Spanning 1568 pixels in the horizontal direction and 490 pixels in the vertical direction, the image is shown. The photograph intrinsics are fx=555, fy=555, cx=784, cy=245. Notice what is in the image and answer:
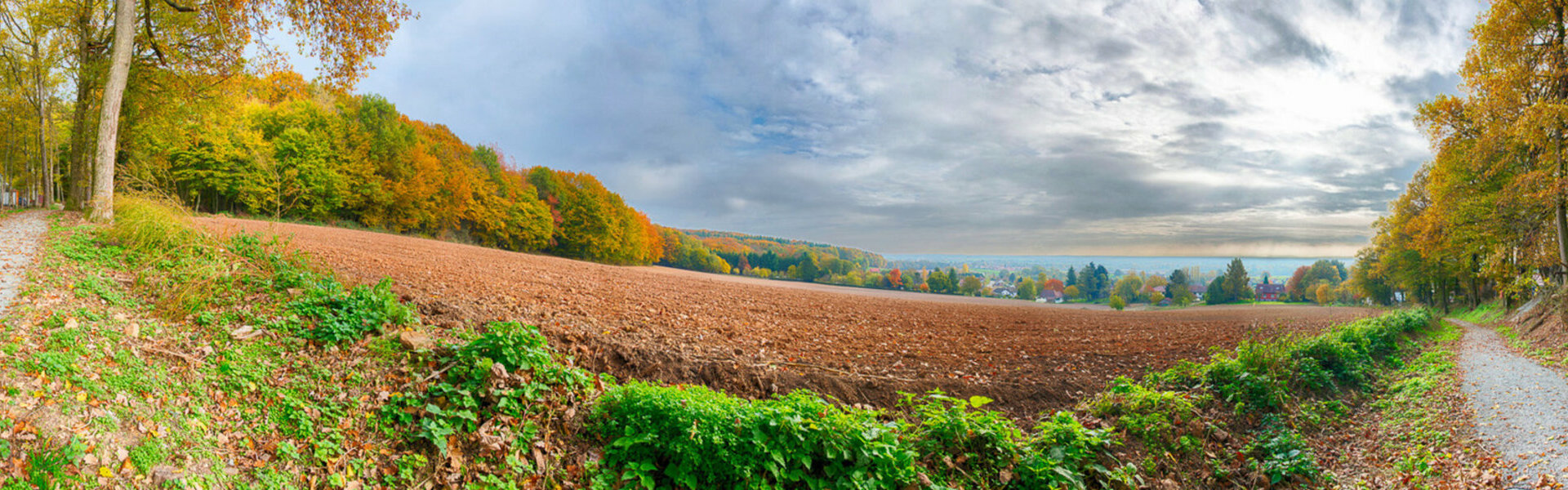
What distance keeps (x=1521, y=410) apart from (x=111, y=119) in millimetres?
21826

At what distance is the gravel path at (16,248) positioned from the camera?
5.32 m

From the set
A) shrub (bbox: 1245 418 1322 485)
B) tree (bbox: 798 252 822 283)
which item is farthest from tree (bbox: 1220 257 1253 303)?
shrub (bbox: 1245 418 1322 485)

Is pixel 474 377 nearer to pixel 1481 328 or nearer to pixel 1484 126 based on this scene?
pixel 1484 126

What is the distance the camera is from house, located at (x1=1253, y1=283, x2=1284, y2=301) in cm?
4709

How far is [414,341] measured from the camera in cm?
537

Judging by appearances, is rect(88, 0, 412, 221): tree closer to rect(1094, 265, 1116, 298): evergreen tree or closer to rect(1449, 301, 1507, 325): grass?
rect(1449, 301, 1507, 325): grass

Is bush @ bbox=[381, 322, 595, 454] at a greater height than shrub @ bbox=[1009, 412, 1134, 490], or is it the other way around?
bush @ bbox=[381, 322, 595, 454]

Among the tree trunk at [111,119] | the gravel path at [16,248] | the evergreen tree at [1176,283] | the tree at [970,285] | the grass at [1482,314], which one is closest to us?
the gravel path at [16,248]

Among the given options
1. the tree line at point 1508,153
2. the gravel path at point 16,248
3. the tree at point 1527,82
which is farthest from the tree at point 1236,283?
the gravel path at point 16,248

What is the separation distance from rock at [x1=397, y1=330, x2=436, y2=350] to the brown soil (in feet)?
2.26

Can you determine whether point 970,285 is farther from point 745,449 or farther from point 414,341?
point 414,341

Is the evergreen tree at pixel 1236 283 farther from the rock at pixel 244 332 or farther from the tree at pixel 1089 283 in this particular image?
the rock at pixel 244 332

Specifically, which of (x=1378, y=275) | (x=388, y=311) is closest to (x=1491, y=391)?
(x=388, y=311)

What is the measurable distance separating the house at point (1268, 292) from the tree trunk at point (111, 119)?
60.5 metres
